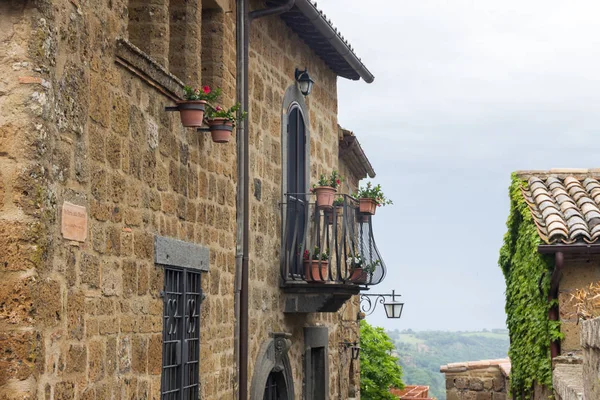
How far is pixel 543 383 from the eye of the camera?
1229 cm

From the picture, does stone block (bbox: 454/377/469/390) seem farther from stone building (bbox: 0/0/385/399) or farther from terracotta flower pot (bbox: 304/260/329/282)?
terracotta flower pot (bbox: 304/260/329/282)

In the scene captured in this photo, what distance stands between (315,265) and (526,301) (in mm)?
2947

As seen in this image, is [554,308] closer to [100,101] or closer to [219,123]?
[219,123]

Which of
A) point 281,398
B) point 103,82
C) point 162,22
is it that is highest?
point 162,22

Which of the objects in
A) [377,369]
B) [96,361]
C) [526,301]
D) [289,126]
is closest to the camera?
[96,361]

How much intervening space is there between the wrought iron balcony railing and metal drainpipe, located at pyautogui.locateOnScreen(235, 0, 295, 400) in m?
1.56

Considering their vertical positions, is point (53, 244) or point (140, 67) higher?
point (140, 67)

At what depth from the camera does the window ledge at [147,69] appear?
7.20 meters

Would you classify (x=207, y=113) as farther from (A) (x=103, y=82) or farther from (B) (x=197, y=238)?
(A) (x=103, y=82)

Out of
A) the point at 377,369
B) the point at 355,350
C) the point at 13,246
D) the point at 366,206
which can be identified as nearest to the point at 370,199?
the point at 366,206

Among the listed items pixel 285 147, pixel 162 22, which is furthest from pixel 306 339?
pixel 162 22

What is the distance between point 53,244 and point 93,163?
0.92 metres

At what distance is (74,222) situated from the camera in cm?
636

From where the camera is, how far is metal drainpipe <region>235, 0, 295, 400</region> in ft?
33.7
